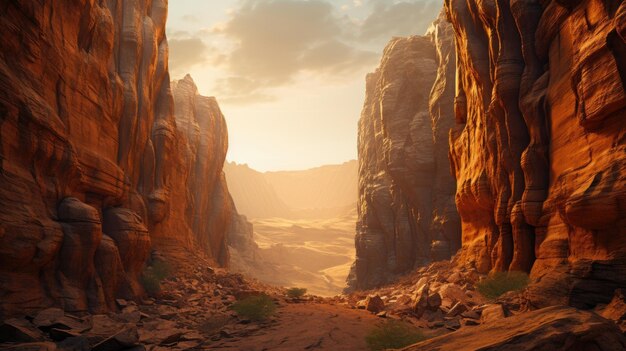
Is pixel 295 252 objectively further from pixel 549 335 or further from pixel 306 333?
pixel 549 335

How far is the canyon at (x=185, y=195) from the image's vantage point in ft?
31.2

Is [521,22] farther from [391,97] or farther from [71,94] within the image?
[391,97]

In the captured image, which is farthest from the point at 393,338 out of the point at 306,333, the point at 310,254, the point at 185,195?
the point at 310,254

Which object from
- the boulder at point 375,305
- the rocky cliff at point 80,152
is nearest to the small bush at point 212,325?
the rocky cliff at point 80,152

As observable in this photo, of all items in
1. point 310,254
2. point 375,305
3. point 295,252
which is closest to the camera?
point 375,305

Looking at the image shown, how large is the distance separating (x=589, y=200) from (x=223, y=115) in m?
48.7

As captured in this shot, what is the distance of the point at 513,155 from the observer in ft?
57.0

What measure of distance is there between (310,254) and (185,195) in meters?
61.1

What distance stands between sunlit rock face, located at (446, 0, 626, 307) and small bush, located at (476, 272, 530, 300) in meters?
0.53

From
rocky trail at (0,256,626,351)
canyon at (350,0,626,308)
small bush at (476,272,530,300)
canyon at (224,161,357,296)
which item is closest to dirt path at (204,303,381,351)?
rocky trail at (0,256,626,351)

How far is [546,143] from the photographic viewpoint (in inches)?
599

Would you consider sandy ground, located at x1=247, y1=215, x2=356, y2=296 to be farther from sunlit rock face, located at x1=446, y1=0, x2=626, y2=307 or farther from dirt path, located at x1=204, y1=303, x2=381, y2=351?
dirt path, located at x1=204, y1=303, x2=381, y2=351

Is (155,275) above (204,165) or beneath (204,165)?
beneath

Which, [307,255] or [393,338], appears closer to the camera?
[393,338]
